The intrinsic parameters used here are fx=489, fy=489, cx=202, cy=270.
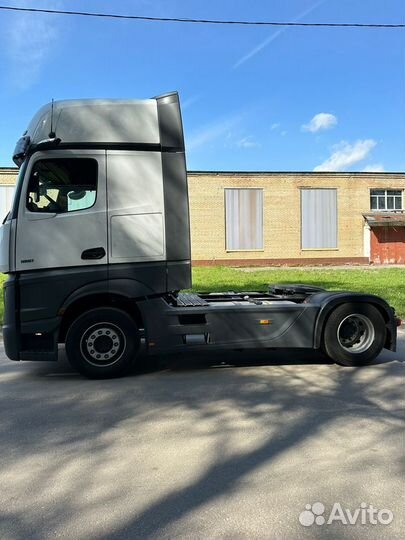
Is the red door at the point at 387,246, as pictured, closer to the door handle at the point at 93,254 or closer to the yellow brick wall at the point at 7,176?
the yellow brick wall at the point at 7,176

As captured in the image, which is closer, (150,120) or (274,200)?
(150,120)

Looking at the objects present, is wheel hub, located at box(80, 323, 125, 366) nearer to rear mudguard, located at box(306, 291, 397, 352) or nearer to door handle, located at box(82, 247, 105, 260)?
door handle, located at box(82, 247, 105, 260)

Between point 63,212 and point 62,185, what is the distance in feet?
1.24

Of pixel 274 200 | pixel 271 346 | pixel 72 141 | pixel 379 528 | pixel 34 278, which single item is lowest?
pixel 379 528

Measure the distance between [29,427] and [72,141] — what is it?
342 centimetres

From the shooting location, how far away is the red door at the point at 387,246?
36531 millimetres

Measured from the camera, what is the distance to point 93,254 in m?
6.04

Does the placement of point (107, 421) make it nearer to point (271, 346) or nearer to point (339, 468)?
point (339, 468)

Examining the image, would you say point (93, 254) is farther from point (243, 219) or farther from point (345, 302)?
point (243, 219)

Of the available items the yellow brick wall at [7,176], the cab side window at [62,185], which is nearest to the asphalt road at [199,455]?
the cab side window at [62,185]

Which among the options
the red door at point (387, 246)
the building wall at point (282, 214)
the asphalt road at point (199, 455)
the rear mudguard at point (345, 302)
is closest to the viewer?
the asphalt road at point (199, 455)

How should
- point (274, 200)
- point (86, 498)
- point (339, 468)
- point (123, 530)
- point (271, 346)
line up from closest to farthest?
point (123, 530), point (86, 498), point (339, 468), point (271, 346), point (274, 200)

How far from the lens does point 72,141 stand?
19.9 feet

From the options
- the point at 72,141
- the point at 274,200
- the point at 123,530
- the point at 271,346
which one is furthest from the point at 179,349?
the point at 274,200
